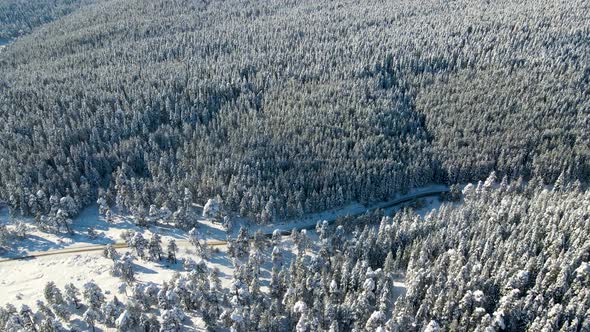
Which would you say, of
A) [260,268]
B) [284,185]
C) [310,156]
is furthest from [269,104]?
[260,268]

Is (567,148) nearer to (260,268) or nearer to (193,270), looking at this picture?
(260,268)

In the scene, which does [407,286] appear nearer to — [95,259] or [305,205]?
[305,205]

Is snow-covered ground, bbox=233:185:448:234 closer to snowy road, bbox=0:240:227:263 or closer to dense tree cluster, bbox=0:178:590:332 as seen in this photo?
snowy road, bbox=0:240:227:263

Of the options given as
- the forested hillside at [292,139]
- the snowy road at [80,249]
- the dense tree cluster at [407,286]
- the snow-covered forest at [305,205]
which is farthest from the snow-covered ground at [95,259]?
the dense tree cluster at [407,286]

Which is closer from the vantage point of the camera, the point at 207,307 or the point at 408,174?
the point at 207,307

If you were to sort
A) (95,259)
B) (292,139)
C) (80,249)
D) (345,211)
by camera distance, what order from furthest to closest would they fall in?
(292,139), (345,211), (80,249), (95,259)

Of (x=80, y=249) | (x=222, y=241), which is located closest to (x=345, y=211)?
(x=222, y=241)

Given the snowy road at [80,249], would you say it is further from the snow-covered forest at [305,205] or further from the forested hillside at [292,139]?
the forested hillside at [292,139]
